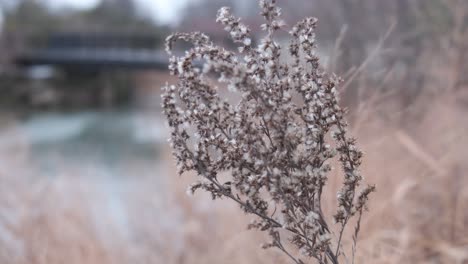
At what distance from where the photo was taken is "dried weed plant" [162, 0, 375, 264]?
100cm

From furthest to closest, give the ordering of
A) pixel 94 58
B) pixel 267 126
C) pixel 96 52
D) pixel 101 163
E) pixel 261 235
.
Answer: pixel 96 52, pixel 94 58, pixel 101 163, pixel 261 235, pixel 267 126

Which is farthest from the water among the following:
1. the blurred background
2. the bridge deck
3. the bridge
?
the bridge

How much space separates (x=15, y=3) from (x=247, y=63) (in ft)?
71.9

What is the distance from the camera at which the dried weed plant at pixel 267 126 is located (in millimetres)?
999

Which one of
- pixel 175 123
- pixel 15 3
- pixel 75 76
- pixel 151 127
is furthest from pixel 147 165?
pixel 15 3

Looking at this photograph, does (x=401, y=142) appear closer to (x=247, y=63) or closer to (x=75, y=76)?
(x=247, y=63)

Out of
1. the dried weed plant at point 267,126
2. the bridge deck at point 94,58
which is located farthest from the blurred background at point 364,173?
the bridge deck at point 94,58

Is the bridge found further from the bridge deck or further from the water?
the water

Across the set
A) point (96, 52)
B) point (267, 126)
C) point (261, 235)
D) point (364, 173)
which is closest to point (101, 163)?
point (261, 235)

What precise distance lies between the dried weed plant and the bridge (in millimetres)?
14556

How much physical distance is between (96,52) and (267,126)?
1912 cm

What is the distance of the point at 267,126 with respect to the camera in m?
1.02

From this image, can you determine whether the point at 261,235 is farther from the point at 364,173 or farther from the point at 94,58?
the point at 94,58

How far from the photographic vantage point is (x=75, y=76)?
19.0m
